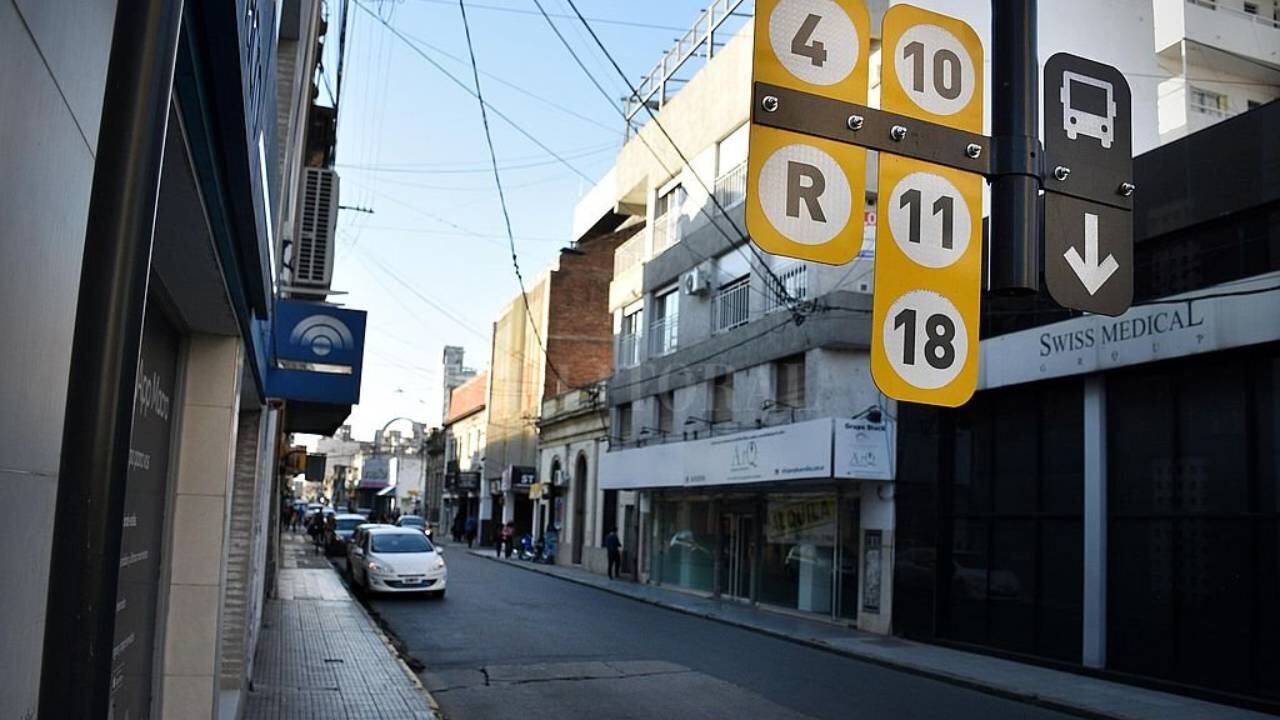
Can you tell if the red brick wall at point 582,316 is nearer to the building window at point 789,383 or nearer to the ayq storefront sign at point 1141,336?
the building window at point 789,383

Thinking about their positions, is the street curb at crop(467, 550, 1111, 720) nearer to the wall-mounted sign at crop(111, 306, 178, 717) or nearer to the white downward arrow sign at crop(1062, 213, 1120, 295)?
the white downward arrow sign at crop(1062, 213, 1120, 295)

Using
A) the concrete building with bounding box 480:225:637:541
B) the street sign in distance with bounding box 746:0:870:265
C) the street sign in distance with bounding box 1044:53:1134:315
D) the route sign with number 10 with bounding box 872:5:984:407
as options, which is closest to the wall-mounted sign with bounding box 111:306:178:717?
the street sign in distance with bounding box 746:0:870:265

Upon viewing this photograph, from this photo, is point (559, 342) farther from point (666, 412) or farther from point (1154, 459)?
point (1154, 459)

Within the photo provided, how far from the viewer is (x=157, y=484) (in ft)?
19.2

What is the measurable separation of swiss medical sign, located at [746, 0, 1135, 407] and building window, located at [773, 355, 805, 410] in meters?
19.0

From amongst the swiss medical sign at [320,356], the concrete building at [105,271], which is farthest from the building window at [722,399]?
the concrete building at [105,271]

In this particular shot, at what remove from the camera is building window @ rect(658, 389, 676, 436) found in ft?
103

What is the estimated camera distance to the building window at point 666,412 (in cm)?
3147

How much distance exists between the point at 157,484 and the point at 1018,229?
4.46 m

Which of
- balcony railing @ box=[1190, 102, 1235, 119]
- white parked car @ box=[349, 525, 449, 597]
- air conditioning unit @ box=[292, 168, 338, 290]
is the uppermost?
balcony railing @ box=[1190, 102, 1235, 119]

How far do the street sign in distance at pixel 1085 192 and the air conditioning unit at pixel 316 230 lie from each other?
436 inches

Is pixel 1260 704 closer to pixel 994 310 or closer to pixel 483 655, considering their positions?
pixel 994 310

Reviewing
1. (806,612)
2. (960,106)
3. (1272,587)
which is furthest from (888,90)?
(806,612)

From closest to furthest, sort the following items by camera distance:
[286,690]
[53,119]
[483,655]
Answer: [53,119] → [286,690] → [483,655]
